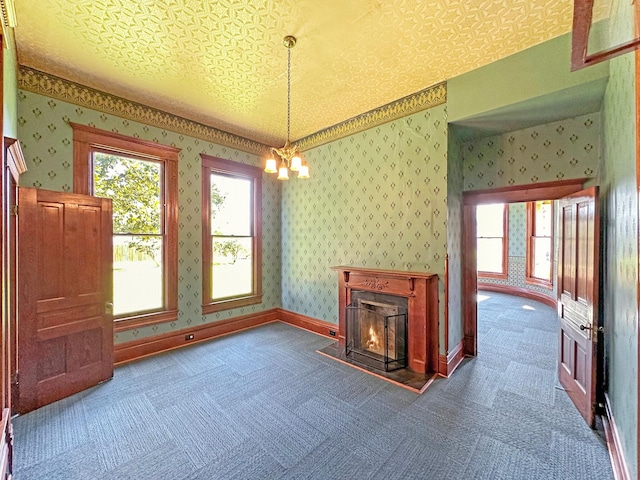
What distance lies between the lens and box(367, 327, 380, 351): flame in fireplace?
373 cm

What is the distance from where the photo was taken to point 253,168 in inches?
195

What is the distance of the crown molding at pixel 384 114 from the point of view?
328 cm

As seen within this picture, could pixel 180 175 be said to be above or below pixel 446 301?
above

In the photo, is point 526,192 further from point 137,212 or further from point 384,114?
point 137,212

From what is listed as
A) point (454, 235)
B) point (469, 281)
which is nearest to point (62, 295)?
point (454, 235)

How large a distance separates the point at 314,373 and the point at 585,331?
264cm

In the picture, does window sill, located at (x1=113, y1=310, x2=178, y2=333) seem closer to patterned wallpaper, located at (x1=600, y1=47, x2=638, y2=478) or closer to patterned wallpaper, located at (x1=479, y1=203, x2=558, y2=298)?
patterned wallpaper, located at (x1=600, y1=47, x2=638, y2=478)

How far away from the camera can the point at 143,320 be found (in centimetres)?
372

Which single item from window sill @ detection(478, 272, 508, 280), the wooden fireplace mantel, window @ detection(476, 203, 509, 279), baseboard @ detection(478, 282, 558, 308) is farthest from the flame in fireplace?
window sill @ detection(478, 272, 508, 280)

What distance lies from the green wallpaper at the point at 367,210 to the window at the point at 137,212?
2012 mm

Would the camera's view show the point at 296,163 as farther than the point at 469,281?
No

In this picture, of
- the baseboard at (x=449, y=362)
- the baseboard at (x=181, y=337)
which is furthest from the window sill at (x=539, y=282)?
the baseboard at (x=181, y=337)

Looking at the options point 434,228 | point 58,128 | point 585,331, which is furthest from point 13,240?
point 585,331

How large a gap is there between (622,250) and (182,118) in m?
4.97
